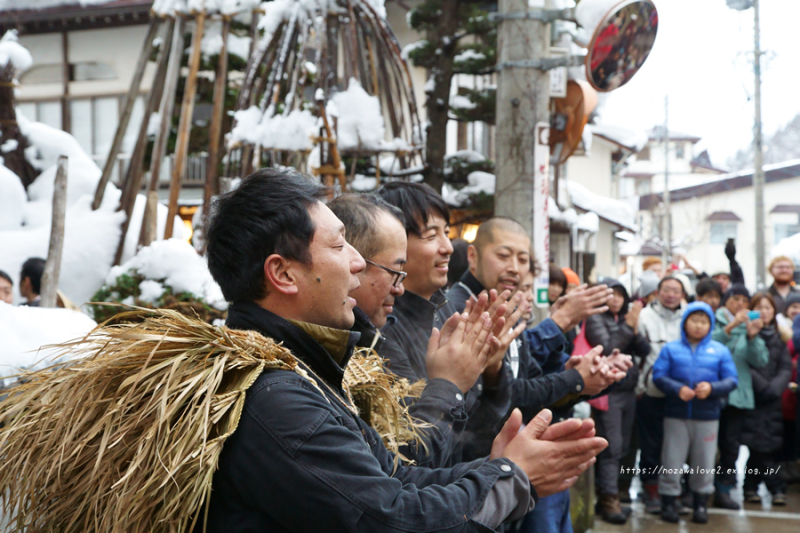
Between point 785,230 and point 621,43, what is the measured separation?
33.0 meters

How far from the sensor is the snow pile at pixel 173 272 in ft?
16.7

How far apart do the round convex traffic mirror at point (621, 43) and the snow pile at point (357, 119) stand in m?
2.21

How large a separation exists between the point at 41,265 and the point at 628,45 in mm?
4740

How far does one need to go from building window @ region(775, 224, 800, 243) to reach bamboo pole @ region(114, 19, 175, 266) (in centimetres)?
3331

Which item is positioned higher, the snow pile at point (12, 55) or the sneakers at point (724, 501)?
the snow pile at point (12, 55)

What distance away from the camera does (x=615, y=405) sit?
621 centimetres

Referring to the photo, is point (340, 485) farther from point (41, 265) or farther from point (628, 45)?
point (628, 45)

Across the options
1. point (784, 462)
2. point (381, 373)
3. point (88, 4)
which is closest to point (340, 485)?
point (381, 373)

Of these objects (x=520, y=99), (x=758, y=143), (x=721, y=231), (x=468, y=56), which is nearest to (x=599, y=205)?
(x=758, y=143)

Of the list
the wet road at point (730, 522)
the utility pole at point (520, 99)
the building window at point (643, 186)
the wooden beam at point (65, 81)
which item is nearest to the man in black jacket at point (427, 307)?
the utility pole at point (520, 99)

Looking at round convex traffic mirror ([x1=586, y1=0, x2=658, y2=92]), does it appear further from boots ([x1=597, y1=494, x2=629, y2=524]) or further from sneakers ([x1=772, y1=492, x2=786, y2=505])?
sneakers ([x1=772, y1=492, x2=786, y2=505])

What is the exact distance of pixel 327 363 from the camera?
175 centimetres

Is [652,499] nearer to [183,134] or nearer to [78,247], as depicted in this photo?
[183,134]

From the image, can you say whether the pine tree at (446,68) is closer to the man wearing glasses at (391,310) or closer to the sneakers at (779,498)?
the sneakers at (779,498)
